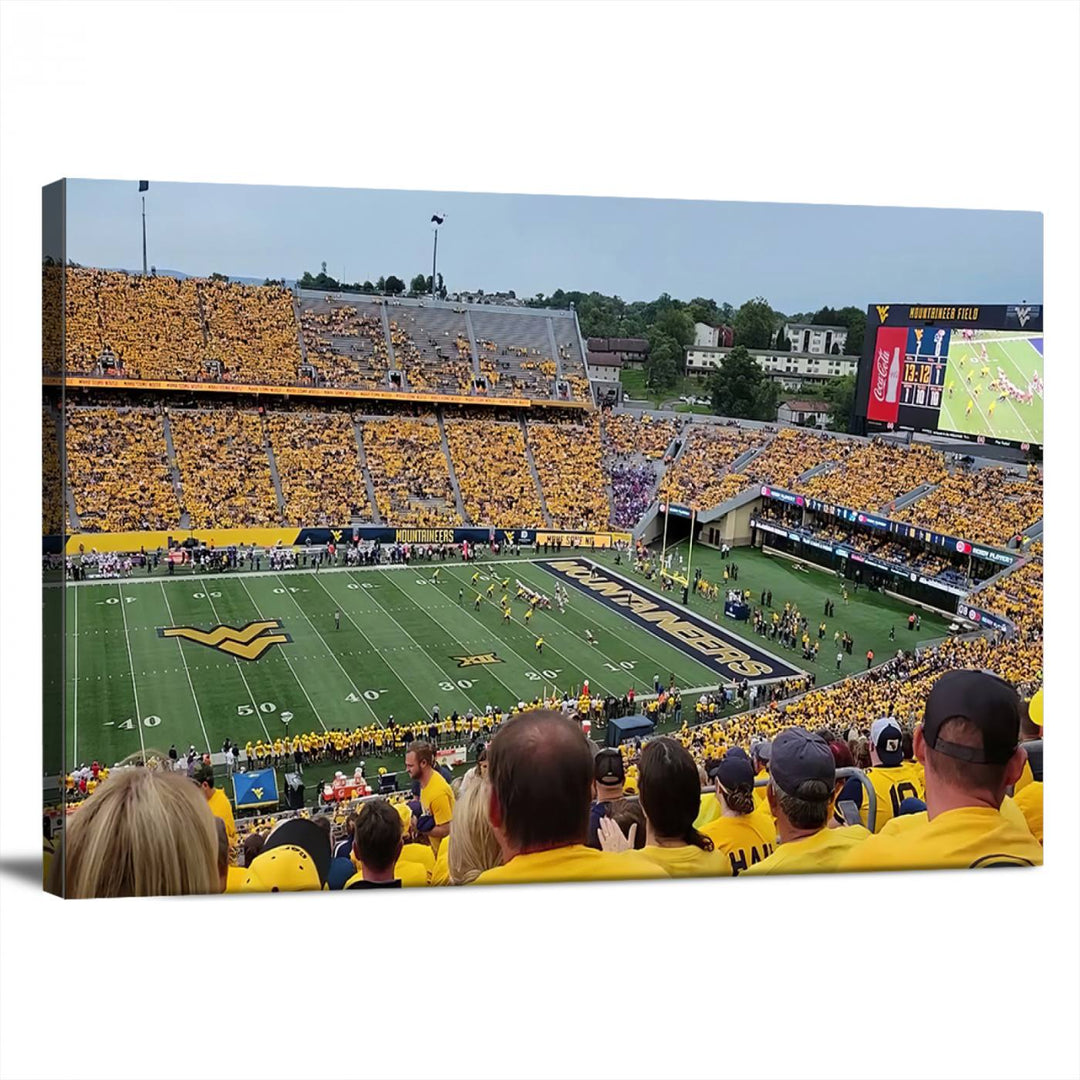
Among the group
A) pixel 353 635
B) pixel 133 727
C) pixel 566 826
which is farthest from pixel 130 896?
pixel 353 635

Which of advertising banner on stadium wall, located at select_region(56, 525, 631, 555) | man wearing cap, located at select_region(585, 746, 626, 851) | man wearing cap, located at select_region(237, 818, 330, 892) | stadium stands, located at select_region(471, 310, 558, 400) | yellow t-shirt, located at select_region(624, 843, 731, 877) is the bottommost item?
man wearing cap, located at select_region(237, 818, 330, 892)

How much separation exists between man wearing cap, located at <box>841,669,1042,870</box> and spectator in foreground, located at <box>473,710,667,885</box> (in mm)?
1994

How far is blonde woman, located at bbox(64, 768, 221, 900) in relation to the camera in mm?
5727

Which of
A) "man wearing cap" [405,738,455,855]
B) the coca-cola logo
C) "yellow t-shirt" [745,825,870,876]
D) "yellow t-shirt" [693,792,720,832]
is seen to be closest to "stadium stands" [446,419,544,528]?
the coca-cola logo

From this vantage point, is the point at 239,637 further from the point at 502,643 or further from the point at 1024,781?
the point at 1024,781

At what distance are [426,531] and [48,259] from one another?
67.9 feet

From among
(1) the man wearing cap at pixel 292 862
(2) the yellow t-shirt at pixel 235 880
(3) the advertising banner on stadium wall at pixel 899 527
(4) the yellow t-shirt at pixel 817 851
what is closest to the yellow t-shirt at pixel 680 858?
(4) the yellow t-shirt at pixel 817 851

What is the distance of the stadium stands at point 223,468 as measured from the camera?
29297mm

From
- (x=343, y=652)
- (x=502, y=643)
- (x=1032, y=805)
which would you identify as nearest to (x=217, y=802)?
(x=1032, y=805)

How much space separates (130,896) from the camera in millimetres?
6434

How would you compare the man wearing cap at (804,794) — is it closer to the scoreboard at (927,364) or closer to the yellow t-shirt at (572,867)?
the yellow t-shirt at (572,867)

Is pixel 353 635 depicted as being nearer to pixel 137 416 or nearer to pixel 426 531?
pixel 426 531

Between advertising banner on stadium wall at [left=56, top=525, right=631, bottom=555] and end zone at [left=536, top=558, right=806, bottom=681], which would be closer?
end zone at [left=536, top=558, right=806, bottom=681]

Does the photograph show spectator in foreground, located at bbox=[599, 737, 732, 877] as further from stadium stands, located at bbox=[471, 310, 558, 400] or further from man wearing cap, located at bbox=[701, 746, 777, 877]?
stadium stands, located at bbox=[471, 310, 558, 400]
